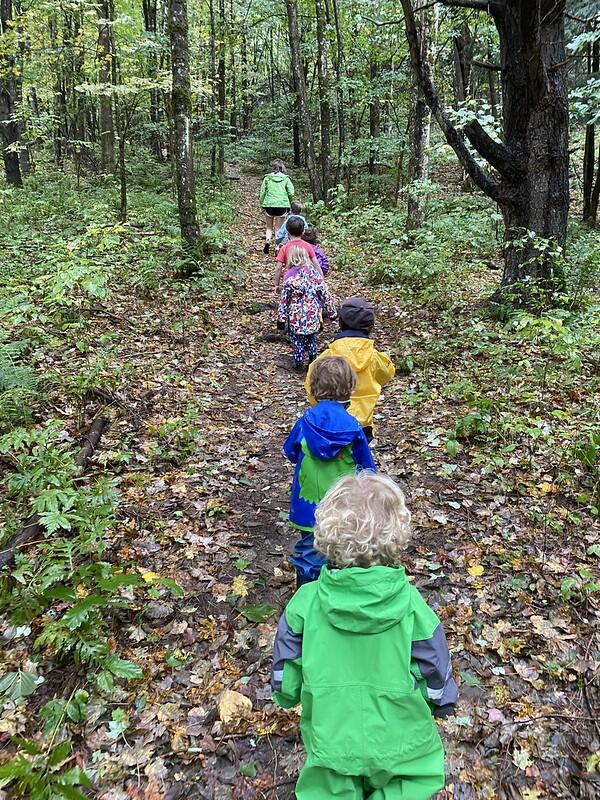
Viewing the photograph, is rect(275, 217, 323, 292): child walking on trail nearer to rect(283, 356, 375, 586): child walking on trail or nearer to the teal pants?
rect(283, 356, 375, 586): child walking on trail

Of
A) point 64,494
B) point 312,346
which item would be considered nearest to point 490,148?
point 312,346

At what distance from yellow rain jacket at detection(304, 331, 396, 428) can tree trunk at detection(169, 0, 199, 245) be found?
6.94 m

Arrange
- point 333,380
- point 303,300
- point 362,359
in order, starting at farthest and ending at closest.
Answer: point 303,300 < point 362,359 < point 333,380

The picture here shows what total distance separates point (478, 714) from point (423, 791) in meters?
1.41

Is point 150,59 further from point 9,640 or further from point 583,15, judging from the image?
point 9,640

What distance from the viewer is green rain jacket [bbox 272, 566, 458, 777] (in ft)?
6.24

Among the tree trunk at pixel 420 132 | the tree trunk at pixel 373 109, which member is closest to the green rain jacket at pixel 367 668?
the tree trunk at pixel 420 132

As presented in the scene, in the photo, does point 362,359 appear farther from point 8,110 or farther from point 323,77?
point 8,110

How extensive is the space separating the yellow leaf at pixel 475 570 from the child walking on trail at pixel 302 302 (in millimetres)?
4460

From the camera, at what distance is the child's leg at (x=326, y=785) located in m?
1.98

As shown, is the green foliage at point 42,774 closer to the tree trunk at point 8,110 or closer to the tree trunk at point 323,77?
the tree trunk at point 323,77

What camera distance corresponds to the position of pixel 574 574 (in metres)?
3.99

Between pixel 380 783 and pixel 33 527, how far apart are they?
3320 millimetres

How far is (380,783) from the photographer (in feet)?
6.52
